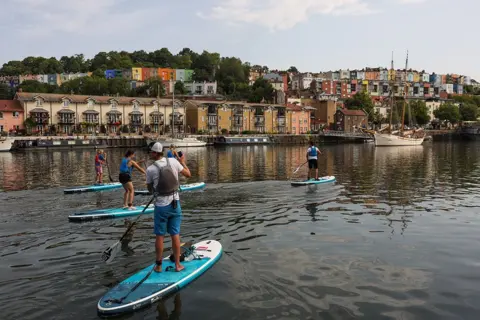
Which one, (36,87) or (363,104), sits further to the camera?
(36,87)

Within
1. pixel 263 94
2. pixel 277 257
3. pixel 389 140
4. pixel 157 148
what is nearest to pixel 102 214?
pixel 157 148

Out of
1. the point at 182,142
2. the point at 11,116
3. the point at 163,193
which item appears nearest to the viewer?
the point at 163,193

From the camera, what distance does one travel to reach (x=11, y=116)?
84.7 meters

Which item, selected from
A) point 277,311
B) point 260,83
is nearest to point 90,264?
point 277,311

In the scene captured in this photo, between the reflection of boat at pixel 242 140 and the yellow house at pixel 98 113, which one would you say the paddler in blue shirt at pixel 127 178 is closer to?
the yellow house at pixel 98 113

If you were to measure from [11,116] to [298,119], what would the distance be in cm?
7556

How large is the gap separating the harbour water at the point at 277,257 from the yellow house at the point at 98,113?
230ft

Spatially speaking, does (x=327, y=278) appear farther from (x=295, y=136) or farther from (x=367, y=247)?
(x=295, y=136)

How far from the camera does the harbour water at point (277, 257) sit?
7996mm

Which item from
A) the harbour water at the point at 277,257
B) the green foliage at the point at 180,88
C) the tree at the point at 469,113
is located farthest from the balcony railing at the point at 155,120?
the tree at the point at 469,113

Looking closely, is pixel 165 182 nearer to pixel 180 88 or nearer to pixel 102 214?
pixel 102 214

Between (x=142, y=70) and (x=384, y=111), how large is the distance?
106760 millimetres

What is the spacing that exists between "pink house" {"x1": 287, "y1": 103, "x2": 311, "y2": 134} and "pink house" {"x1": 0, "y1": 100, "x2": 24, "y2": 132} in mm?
69724

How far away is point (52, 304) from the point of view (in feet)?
26.4
